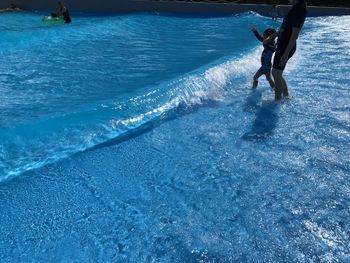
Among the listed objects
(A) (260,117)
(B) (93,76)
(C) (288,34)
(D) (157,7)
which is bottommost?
(B) (93,76)

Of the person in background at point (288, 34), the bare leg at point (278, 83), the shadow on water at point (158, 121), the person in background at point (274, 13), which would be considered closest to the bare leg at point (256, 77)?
the bare leg at point (278, 83)

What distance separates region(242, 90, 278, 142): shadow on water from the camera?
5168 millimetres

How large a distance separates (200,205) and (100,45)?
945 cm

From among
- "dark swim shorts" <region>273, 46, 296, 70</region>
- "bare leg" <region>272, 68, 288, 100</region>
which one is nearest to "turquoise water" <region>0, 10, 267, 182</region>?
"bare leg" <region>272, 68, 288, 100</region>

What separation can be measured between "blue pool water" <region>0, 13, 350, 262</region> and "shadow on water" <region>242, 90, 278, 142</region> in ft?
0.10

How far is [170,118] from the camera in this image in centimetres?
590

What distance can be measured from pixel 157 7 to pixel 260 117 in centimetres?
1520

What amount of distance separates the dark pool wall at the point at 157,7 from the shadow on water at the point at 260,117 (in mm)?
12042

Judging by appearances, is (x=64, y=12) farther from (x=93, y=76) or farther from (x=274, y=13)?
(x=93, y=76)

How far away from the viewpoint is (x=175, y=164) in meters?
4.54

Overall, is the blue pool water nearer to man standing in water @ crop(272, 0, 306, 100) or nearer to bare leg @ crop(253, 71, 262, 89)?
bare leg @ crop(253, 71, 262, 89)

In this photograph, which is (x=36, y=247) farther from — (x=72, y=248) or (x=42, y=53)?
(x=42, y=53)

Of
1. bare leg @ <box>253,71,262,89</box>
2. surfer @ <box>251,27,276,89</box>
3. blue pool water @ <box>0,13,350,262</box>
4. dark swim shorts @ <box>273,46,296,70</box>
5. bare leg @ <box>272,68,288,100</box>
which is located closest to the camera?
blue pool water @ <box>0,13,350,262</box>

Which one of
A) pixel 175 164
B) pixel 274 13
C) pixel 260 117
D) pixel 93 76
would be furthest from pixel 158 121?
pixel 274 13
